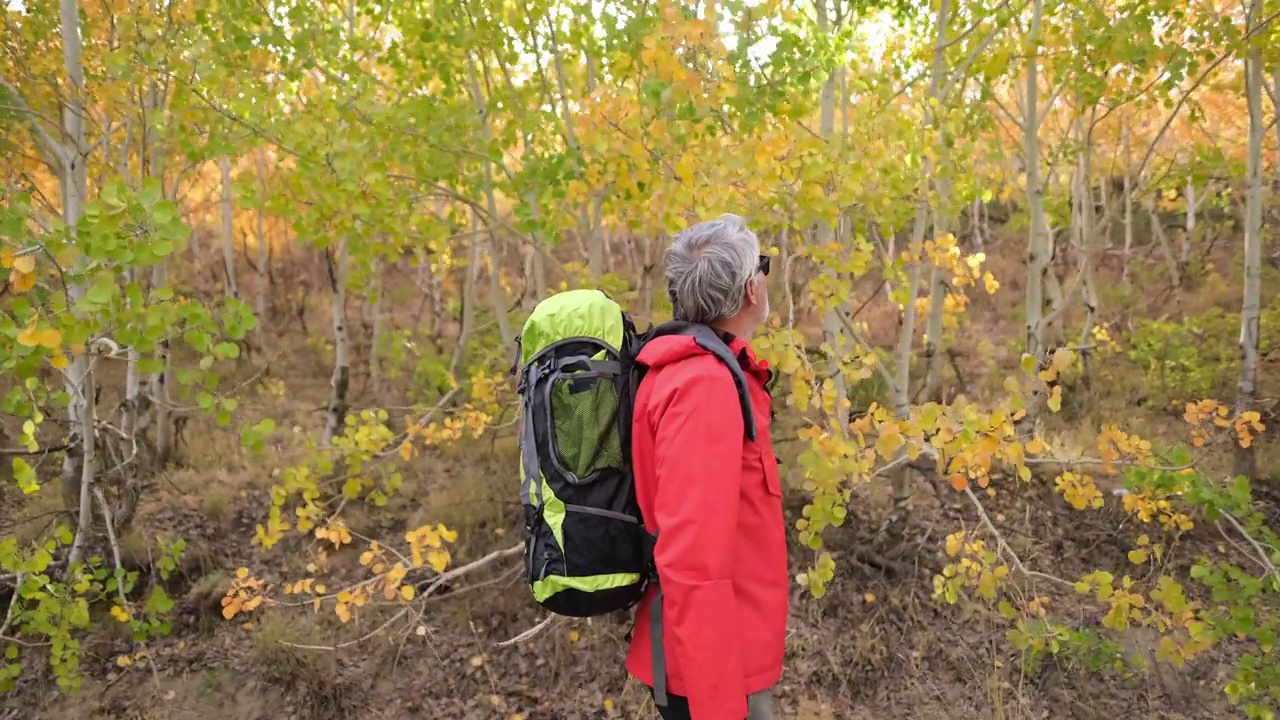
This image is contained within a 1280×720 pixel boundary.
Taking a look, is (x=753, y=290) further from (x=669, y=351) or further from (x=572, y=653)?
(x=572, y=653)

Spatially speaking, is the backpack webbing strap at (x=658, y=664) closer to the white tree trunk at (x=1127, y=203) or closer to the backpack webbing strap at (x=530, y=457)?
the backpack webbing strap at (x=530, y=457)

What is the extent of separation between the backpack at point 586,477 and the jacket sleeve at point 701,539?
0.15 metres

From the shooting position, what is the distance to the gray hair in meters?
1.85

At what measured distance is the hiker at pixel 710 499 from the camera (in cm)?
161

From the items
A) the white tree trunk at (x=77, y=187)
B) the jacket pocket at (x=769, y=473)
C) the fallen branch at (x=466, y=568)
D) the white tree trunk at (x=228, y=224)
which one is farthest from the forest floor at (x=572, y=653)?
the white tree trunk at (x=228, y=224)

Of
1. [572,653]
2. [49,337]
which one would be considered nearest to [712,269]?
[49,337]

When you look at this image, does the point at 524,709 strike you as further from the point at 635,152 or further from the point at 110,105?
the point at 110,105

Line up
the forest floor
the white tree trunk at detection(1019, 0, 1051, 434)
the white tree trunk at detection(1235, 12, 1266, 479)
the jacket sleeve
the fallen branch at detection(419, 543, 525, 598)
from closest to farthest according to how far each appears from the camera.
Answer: the jacket sleeve
the fallen branch at detection(419, 543, 525, 598)
the forest floor
the white tree trunk at detection(1019, 0, 1051, 434)
the white tree trunk at detection(1235, 12, 1266, 479)

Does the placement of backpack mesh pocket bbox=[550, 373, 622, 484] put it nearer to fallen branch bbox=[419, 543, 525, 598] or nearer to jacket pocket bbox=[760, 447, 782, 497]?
jacket pocket bbox=[760, 447, 782, 497]

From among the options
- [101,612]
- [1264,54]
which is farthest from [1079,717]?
[101,612]

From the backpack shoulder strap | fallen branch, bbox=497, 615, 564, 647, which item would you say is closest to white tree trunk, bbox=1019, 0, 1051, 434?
fallen branch, bbox=497, 615, 564, 647

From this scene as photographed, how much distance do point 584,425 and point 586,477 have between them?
13cm

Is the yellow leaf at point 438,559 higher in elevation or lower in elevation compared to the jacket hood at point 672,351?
lower

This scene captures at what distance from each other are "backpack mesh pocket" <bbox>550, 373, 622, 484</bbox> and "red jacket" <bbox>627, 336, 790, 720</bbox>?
0.20 ft
